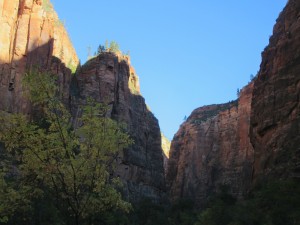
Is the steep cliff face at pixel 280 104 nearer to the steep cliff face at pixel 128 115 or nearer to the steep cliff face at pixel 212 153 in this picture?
the steep cliff face at pixel 128 115

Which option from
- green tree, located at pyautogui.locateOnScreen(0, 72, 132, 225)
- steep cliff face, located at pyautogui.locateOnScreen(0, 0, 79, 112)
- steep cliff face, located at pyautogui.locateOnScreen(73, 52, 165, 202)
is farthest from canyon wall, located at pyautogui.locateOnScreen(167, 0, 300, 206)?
green tree, located at pyautogui.locateOnScreen(0, 72, 132, 225)

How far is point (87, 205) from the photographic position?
34.1 feet

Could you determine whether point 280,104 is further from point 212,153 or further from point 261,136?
point 212,153

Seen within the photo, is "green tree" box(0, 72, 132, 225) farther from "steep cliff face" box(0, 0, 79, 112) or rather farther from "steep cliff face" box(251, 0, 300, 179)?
"steep cliff face" box(0, 0, 79, 112)

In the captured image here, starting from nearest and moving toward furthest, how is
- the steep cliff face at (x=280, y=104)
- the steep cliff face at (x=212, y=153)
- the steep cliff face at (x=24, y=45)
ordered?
the steep cliff face at (x=280, y=104) → the steep cliff face at (x=24, y=45) → the steep cliff face at (x=212, y=153)

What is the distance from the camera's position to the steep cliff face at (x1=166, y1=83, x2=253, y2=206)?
102 meters

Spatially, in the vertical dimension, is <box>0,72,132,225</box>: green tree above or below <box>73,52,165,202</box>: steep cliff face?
below

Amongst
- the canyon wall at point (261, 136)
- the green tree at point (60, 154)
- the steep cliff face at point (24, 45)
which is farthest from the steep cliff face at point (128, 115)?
the green tree at point (60, 154)

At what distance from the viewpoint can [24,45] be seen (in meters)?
69.8

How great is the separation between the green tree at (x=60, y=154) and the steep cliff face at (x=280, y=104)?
131ft

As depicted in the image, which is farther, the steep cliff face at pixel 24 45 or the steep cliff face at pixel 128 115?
the steep cliff face at pixel 128 115

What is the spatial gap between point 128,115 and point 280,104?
36.6 m

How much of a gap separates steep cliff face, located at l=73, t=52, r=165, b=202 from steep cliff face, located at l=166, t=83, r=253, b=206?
15.6 meters

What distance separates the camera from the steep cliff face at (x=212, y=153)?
10181 centimetres
